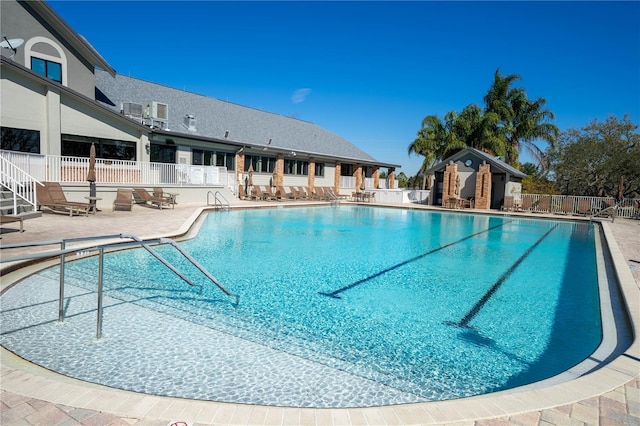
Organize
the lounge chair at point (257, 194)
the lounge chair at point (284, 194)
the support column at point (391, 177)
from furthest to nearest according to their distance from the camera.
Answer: the support column at point (391, 177) → the lounge chair at point (284, 194) → the lounge chair at point (257, 194)

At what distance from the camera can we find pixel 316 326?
5477 millimetres

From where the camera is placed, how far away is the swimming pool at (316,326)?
389cm

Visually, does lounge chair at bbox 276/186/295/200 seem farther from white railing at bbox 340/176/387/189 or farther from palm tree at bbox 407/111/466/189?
palm tree at bbox 407/111/466/189

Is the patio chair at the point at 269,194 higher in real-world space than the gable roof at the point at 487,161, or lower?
lower

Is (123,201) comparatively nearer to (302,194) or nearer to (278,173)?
(278,173)

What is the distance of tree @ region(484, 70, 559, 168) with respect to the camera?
37.4m

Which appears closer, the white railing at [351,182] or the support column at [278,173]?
the support column at [278,173]

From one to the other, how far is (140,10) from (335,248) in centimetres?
1735

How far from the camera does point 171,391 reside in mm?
3553

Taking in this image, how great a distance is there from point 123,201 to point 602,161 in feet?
115

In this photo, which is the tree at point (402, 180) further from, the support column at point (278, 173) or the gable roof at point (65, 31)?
the gable roof at point (65, 31)

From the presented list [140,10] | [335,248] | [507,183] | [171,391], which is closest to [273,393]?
[171,391]

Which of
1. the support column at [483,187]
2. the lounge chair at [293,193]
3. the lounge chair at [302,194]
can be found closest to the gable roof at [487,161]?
the support column at [483,187]

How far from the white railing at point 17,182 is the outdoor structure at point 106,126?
739 mm
